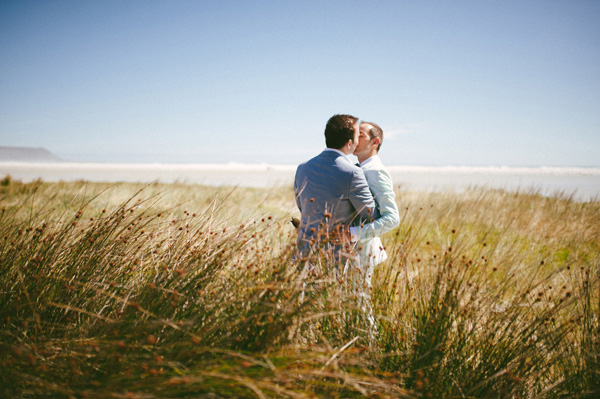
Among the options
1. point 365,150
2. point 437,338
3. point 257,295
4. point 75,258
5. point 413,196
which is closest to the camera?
point 257,295

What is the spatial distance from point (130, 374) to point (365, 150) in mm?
2364

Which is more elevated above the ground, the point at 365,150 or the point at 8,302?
the point at 365,150

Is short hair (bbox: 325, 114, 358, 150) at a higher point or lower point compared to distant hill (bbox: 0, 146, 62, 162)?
lower

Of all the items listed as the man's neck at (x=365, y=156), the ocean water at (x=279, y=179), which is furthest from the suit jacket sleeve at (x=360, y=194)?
the ocean water at (x=279, y=179)

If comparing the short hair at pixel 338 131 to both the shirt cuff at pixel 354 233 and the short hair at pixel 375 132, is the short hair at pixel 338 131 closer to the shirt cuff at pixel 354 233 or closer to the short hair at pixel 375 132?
the short hair at pixel 375 132

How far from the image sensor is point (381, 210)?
8.57ft

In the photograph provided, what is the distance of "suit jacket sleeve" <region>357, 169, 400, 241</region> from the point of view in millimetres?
2467

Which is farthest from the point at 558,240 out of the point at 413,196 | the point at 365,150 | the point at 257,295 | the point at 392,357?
the point at 257,295

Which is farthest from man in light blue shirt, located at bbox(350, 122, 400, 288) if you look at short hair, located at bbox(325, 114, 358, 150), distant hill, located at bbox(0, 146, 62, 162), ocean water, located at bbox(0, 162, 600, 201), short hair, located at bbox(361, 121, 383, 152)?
distant hill, located at bbox(0, 146, 62, 162)

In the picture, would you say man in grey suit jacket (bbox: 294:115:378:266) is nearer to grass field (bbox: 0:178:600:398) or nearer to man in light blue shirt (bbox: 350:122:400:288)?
man in light blue shirt (bbox: 350:122:400:288)

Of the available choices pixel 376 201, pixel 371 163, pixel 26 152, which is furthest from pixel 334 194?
pixel 26 152

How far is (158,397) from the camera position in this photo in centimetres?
129

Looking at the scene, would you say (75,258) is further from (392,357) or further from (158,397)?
(392,357)

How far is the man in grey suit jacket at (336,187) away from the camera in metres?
2.42
